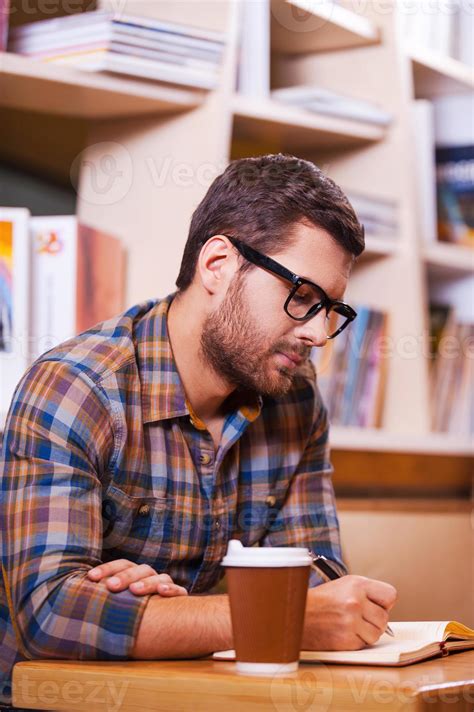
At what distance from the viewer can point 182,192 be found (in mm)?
1905

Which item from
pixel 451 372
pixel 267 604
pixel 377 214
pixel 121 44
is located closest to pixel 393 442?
pixel 451 372

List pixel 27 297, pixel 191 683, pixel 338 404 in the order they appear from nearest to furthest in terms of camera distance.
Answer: pixel 191 683
pixel 27 297
pixel 338 404

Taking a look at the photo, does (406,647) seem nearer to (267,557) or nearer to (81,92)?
(267,557)

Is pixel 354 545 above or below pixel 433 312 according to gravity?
below

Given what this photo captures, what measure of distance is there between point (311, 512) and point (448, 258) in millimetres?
1232

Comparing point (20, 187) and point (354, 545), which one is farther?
point (354, 545)

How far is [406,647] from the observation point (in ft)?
3.13

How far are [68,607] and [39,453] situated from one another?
18 centimetres

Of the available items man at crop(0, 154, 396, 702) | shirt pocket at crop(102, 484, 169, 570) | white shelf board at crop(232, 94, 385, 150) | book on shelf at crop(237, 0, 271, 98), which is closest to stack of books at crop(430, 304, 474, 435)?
white shelf board at crop(232, 94, 385, 150)

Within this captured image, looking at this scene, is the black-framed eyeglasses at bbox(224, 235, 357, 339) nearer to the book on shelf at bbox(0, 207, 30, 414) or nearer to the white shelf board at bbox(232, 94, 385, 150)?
the book on shelf at bbox(0, 207, 30, 414)

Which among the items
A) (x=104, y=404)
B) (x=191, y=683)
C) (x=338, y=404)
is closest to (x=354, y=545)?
(x=338, y=404)

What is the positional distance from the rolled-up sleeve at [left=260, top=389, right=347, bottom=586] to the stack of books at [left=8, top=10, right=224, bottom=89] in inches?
30.0

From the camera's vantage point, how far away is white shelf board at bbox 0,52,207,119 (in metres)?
1.70

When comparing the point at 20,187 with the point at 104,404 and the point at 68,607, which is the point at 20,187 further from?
the point at 68,607
